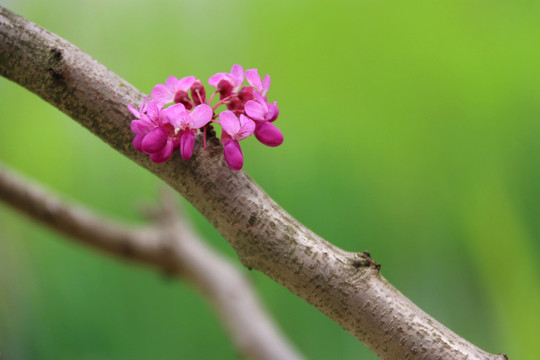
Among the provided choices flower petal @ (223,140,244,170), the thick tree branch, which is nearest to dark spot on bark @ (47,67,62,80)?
flower petal @ (223,140,244,170)

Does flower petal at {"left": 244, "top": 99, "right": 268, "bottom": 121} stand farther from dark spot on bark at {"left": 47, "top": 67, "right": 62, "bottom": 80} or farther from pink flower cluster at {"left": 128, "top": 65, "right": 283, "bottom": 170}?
dark spot on bark at {"left": 47, "top": 67, "right": 62, "bottom": 80}

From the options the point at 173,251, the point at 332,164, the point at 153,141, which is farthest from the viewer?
the point at 332,164

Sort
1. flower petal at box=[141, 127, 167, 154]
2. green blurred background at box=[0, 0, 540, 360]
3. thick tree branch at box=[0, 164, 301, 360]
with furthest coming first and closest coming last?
green blurred background at box=[0, 0, 540, 360] < thick tree branch at box=[0, 164, 301, 360] < flower petal at box=[141, 127, 167, 154]

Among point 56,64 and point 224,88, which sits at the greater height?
point 224,88

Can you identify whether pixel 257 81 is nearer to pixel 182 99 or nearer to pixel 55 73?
pixel 182 99

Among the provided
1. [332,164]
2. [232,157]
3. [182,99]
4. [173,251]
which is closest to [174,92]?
[182,99]

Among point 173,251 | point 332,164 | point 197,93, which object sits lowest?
point 173,251
